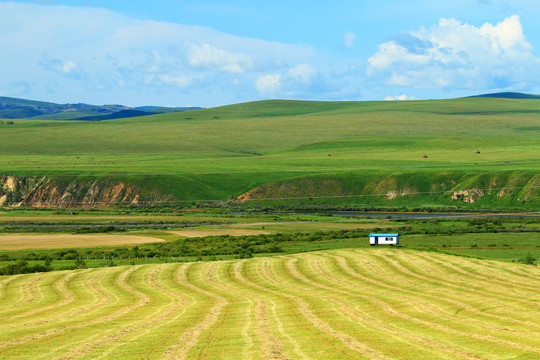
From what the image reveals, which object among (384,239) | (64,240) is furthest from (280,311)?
(64,240)

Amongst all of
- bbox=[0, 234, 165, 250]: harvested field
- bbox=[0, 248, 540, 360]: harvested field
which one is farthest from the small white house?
bbox=[0, 234, 165, 250]: harvested field

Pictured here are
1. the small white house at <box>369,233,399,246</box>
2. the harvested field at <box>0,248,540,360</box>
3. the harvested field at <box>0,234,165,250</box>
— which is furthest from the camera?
the harvested field at <box>0,234,165,250</box>

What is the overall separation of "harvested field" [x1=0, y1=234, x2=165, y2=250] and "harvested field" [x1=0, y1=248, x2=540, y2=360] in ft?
101

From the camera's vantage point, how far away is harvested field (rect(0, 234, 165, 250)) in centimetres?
8294

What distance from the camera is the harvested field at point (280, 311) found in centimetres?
2283

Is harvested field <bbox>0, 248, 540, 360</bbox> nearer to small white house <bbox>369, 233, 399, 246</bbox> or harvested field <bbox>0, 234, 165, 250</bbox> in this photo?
small white house <bbox>369, 233, 399, 246</bbox>

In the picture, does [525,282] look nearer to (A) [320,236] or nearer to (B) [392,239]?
(B) [392,239]

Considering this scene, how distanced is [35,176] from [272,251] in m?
107

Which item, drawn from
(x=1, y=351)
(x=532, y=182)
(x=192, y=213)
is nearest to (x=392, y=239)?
(x=1, y=351)

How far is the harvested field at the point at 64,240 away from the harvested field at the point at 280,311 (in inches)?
1217

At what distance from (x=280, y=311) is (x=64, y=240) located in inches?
2516

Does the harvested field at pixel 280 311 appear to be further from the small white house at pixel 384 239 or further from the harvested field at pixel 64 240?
the harvested field at pixel 64 240

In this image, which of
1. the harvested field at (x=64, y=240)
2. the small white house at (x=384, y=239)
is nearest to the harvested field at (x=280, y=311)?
the small white house at (x=384, y=239)

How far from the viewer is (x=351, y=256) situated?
61.1 m
